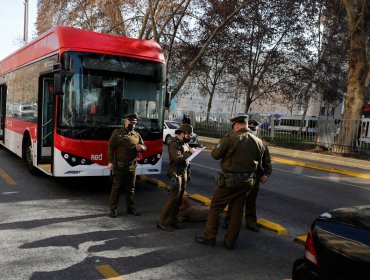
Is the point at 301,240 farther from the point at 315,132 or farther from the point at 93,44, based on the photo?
the point at 315,132

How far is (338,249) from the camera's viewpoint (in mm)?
2793

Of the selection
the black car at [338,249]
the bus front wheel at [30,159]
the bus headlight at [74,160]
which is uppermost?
the black car at [338,249]

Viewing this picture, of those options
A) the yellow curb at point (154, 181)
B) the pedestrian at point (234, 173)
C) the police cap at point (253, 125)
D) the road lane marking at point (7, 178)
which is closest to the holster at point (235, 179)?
the pedestrian at point (234, 173)

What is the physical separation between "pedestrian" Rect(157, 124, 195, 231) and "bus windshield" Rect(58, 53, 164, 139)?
8.00ft

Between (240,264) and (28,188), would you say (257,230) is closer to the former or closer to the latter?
(240,264)

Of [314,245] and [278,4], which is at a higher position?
[278,4]

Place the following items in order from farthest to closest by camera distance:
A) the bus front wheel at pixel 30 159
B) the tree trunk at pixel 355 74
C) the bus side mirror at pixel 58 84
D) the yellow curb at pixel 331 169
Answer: the tree trunk at pixel 355 74 → the yellow curb at pixel 331 169 → the bus front wheel at pixel 30 159 → the bus side mirror at pixel 58 84

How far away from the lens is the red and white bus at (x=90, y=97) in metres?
7.84

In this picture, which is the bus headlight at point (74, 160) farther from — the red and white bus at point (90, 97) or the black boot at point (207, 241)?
the black boot at point (207, 241)

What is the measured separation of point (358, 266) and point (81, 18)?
92.1ft

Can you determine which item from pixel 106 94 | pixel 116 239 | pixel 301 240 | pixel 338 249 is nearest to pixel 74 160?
pixel 106 94

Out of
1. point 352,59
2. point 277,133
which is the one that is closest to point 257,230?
point 352,59

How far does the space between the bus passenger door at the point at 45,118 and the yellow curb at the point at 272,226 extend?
510cm

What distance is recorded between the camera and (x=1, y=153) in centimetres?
1405
